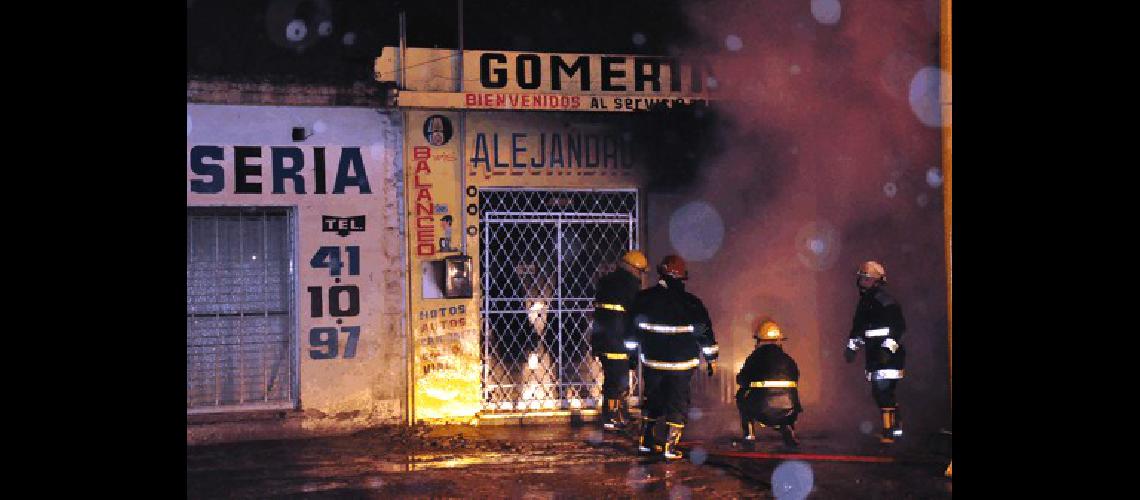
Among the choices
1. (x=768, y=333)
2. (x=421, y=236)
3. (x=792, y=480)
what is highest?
(x=421, y=236)

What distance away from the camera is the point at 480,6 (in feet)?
38.3

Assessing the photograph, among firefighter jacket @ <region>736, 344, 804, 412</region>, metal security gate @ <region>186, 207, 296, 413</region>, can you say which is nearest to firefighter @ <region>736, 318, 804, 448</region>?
firefighter jacket @ <region>736, 344, 804, 412</region>

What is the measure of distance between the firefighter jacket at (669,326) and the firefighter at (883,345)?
5.71 ft

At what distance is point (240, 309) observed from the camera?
11.0 metres

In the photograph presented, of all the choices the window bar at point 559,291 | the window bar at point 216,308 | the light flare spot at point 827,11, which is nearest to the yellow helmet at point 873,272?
the light flare spot at point 827,11

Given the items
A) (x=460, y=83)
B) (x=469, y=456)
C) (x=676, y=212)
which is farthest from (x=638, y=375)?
(x=460, y=83)

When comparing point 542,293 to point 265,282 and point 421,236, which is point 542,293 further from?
point 265,282

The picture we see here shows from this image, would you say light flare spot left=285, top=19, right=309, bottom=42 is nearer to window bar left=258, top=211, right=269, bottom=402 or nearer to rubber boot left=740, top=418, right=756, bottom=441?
window bar left=258, top=211, right=269, bottom=402

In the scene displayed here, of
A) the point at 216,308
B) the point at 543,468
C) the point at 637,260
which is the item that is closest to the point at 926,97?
the point at 637,260

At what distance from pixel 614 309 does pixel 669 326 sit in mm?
1524

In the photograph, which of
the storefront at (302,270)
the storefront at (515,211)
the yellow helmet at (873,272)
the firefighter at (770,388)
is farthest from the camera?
the storefront at (515,211)

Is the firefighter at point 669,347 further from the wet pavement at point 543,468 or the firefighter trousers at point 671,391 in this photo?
the wet pavement at point 543,468

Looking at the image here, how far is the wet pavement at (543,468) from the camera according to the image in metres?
8.07

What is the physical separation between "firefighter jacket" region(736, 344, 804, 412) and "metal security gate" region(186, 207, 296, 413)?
190 inches
